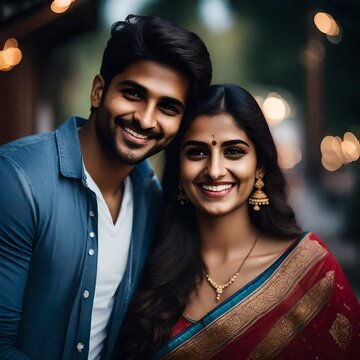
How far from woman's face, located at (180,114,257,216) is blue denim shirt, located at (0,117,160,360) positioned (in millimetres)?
504

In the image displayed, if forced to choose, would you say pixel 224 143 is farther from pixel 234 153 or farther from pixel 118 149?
pixel 118 149

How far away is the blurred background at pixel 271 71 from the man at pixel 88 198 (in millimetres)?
2079

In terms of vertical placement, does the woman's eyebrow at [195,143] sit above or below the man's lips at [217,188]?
above

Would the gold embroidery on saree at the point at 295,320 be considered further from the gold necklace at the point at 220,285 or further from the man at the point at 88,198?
the man at the point at 88,198

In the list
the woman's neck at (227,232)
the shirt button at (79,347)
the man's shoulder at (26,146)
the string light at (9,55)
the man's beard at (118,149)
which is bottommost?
the shirt button at (79,347)

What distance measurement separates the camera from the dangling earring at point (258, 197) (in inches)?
107

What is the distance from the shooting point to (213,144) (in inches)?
99.2

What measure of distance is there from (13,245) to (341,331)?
4.99ft

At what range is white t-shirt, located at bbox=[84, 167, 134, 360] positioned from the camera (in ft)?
8.34

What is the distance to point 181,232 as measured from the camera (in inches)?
113

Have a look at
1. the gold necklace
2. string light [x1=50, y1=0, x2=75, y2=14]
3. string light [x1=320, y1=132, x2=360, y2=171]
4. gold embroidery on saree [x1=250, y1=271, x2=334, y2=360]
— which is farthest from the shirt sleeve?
string light [x1=320, y1=132, x2=360, y2=171]

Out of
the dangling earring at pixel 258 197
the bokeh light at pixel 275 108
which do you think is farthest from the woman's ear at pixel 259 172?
the bokeh light at pixel 275 108

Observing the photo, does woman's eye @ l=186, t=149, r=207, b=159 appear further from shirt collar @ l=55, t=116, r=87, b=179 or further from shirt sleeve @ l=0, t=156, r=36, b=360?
shirt sleeve @ l=0, t=156, r=36, b=360

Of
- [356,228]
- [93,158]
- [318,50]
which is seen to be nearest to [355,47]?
[318,50]
